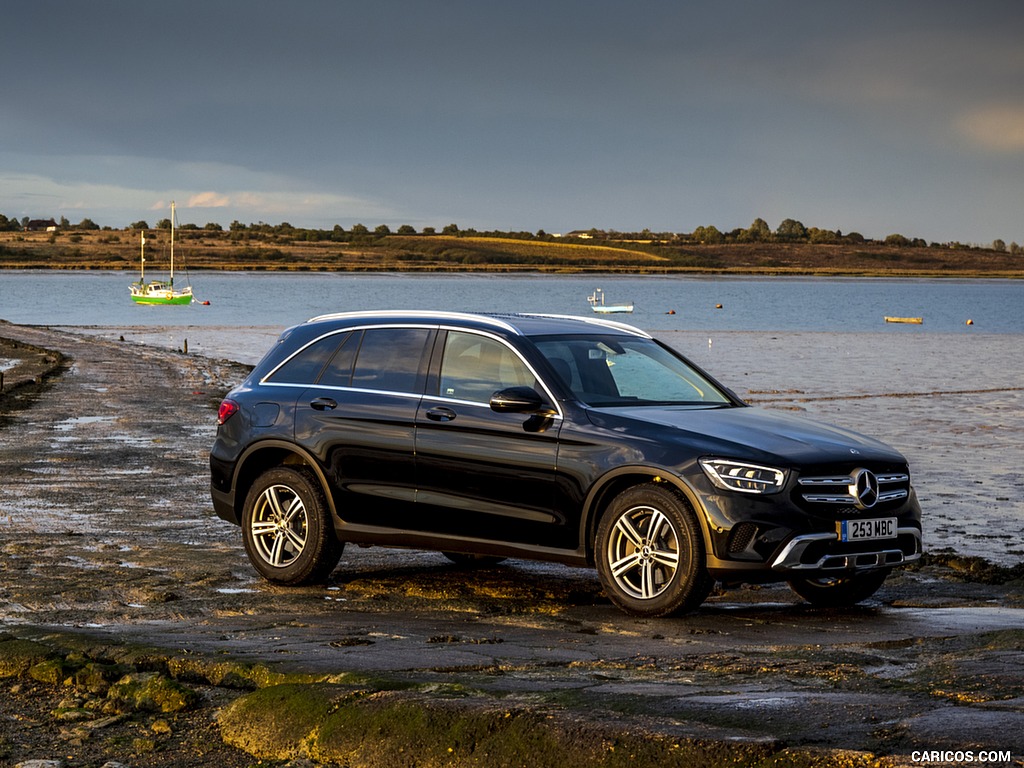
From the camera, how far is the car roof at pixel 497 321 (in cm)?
953

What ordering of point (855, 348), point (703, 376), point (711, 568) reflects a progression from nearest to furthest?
point (711, 568) → point (703, 376) → point (855, 348)

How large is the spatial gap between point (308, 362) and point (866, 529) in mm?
3899

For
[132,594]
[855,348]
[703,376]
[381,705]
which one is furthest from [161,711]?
[855,348]

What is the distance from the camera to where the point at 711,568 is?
8.32 m

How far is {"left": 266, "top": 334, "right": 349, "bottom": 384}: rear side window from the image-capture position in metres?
10.2

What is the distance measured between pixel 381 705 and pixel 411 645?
5.36 feet

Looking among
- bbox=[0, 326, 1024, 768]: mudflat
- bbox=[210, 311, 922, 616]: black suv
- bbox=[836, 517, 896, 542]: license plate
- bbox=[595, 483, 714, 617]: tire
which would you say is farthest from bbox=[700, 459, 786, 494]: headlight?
bbox=[0, 326, 1024, 768]: mudflat

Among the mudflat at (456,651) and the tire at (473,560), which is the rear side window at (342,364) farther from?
the tire at (473,560)

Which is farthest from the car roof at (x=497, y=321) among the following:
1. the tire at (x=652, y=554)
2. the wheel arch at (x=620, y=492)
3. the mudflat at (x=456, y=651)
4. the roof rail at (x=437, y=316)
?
the mudflat at (x=456, y=651)

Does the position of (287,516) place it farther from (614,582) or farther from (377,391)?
(614,582)

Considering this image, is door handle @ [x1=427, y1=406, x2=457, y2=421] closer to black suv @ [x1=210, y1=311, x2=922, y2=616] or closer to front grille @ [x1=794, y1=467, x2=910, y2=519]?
black suv @ [x1=210, y1=311, x2=922, y2=616]

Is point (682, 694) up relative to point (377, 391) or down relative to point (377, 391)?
down

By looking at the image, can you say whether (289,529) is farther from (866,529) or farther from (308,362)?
(866,529)

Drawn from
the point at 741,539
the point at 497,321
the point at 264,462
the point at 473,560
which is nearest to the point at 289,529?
the point at 264,462
